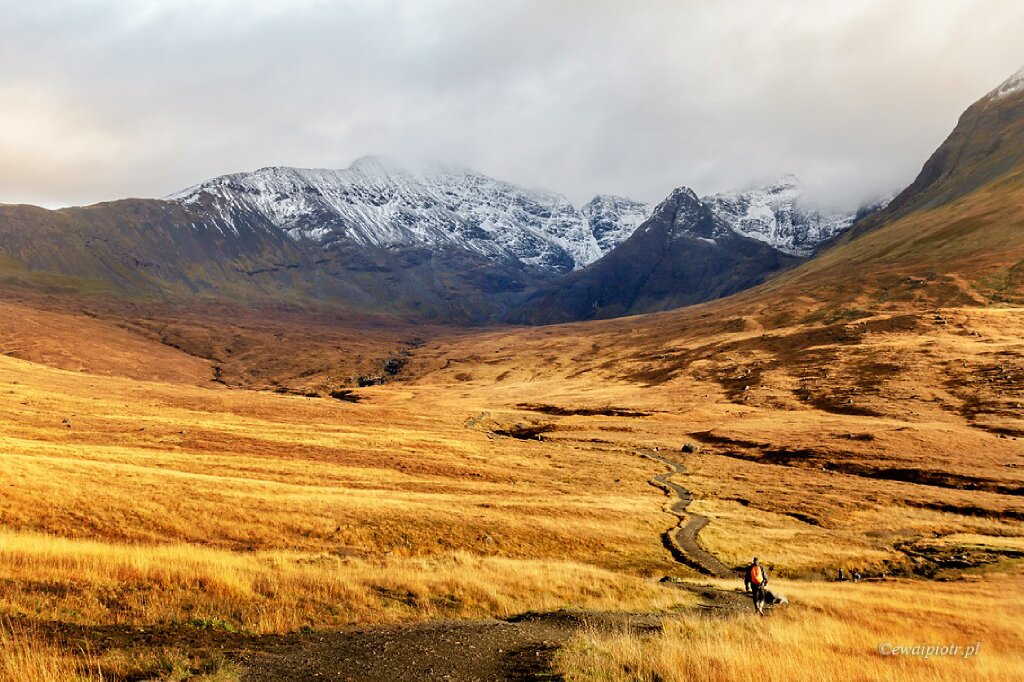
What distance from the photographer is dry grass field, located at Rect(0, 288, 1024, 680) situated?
1392 cm

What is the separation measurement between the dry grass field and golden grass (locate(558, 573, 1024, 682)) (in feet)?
0.38

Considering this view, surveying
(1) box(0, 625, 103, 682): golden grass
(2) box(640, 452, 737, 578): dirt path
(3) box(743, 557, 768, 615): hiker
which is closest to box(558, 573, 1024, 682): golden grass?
(3) box(743, 557, 768, 615): hiker

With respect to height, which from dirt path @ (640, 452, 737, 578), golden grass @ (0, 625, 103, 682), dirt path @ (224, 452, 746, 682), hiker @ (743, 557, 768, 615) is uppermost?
golden grass @ (0, 625, 103, 682)

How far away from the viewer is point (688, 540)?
116 feet

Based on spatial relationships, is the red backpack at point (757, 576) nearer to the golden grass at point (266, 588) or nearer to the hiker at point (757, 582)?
the hiker at point (757, 582)

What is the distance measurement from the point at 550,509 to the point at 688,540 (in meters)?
8.67

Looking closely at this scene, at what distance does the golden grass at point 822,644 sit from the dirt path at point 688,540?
7.54m

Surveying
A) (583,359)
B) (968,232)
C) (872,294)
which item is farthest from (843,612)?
(968,232)

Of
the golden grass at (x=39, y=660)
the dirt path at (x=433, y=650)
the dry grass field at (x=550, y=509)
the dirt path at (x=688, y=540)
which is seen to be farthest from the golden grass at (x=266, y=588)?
the dirt path at (x=688, y=540)

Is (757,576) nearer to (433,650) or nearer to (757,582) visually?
(757,582)

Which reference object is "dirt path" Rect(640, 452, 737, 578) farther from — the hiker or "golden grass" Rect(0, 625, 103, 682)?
"golden grass" Rect(0, 625, 103, 682)

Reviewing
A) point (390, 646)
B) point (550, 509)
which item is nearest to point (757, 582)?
point (390, 646)

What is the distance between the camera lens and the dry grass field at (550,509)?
13922mm

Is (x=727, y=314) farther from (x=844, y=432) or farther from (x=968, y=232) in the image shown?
(x=844, y=432)
